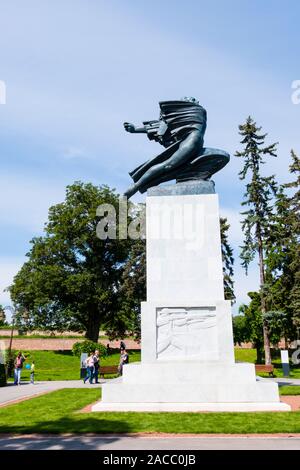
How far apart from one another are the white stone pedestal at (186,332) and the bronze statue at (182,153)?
3.53ft

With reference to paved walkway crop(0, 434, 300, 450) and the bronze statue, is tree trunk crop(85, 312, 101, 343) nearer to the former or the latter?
the bronze statue

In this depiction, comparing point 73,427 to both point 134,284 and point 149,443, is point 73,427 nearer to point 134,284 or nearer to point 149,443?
point 149,443

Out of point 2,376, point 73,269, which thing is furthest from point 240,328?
point 2,376

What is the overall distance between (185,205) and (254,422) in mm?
6222

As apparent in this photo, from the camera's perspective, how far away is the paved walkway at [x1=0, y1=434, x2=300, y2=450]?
20.4 feet

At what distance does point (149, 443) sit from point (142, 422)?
1.64 meters

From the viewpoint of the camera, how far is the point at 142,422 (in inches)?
317

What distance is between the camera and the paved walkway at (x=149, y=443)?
6.22m

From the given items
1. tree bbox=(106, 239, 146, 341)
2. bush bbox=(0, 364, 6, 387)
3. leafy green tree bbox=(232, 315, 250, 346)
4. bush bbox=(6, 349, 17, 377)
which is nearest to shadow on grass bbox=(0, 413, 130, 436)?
bush bbox=(0, 364, 6, 387)

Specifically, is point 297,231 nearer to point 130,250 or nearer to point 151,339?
point 130,250

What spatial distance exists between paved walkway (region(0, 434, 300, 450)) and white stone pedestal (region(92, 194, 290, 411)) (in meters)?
2.71

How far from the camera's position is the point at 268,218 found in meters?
28.4
